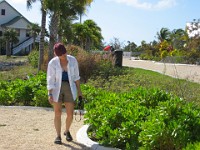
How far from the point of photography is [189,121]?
20.4 feet

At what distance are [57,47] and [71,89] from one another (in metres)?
0.75

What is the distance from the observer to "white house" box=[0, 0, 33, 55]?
65875 mm

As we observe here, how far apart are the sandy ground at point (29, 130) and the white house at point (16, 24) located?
183 feet

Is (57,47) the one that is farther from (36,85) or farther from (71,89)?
(36,85)

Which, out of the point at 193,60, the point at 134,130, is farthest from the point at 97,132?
the point at 193,60

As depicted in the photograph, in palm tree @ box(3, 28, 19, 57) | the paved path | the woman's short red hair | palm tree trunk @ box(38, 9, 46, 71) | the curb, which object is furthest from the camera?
palm tree @ box(3, 28, 19, 57)

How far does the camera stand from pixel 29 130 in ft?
27.5

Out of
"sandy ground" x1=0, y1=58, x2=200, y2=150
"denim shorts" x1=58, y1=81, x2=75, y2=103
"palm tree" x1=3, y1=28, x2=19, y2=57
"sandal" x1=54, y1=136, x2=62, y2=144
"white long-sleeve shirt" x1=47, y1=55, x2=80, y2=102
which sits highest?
"palm tree" x1=3, y1=28, x2=19, y2=57

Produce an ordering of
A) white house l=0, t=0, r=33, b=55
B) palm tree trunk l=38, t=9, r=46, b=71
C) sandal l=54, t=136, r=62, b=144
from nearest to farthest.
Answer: sandal l=54, t=136, r=62, b=144
palm tree trunk l=38, t=9, r=46, b=71
white house l=0, t=0, r=33, b=55

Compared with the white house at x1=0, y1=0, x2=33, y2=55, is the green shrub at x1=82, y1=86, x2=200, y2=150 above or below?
below

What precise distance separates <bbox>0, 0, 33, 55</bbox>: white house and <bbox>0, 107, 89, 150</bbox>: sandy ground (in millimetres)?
55721

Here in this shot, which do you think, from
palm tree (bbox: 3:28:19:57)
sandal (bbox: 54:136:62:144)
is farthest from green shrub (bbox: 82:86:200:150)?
palm tree (bbox: 3:28:19:57)

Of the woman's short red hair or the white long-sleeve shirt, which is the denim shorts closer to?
the white long-sleeve shirt

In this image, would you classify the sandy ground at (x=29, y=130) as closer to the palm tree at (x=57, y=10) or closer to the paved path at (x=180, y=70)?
the paved path at (x=180, y=70)
